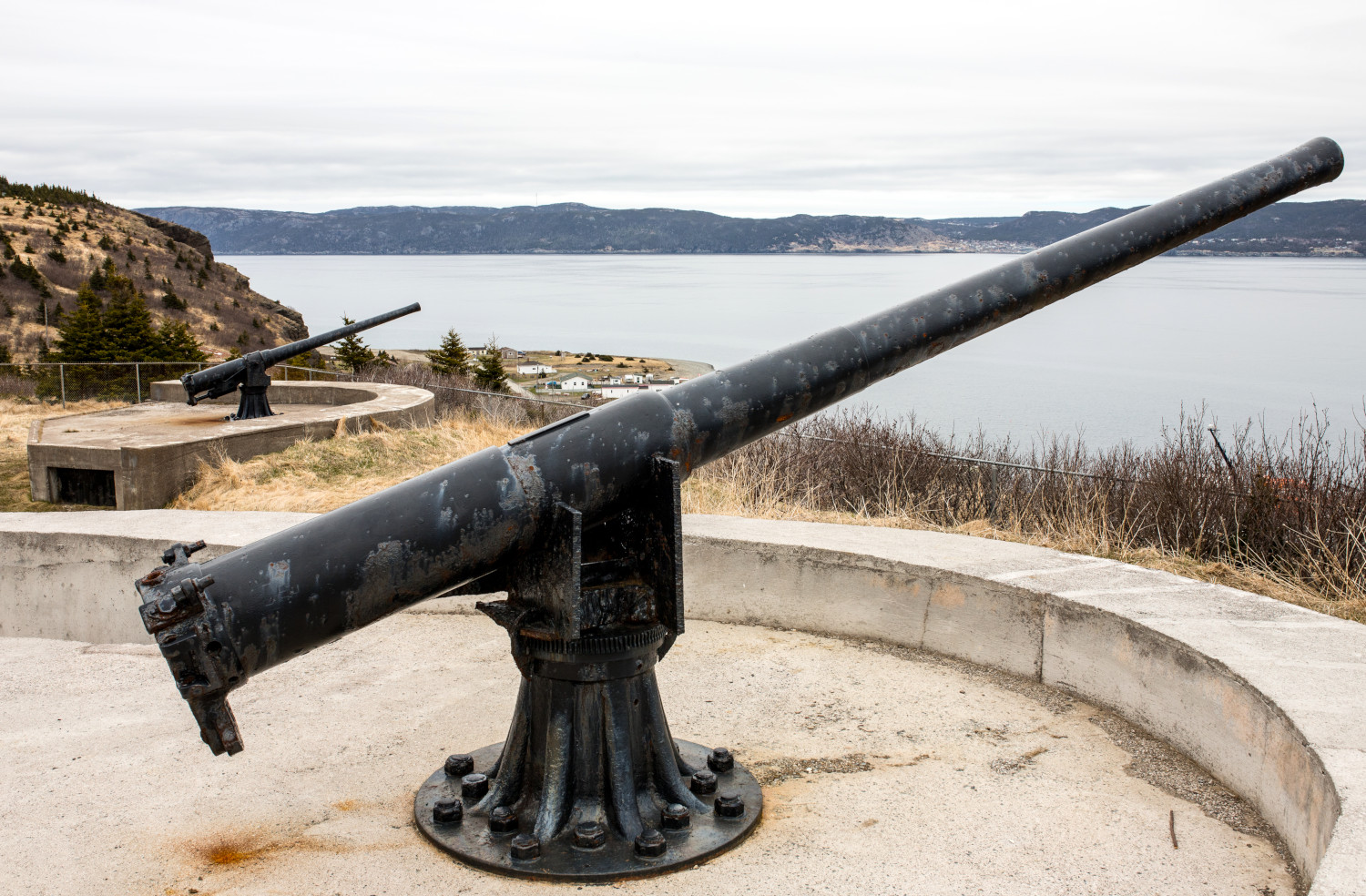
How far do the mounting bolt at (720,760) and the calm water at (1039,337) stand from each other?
465cm

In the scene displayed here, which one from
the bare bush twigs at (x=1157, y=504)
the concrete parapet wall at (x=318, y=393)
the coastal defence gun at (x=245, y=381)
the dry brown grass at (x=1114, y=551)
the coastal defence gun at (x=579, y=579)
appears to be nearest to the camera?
the coastal defence gun at (x=579, y=579)

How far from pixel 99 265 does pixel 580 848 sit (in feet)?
151

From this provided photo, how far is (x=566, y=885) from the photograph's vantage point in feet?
8.98

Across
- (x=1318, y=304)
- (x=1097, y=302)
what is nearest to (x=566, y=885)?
(x=1318, y=304)

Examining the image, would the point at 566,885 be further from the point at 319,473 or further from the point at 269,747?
the point at 319,473

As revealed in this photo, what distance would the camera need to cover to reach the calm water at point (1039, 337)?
3388 cm

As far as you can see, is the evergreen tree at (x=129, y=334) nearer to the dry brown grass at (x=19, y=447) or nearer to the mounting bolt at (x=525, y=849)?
the dry brown grass at (x=19, y=447)

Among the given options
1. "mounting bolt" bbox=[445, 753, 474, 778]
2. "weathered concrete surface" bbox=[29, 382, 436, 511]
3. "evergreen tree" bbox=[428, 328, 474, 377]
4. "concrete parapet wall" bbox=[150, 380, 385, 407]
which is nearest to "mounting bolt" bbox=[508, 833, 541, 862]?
"mounting bolt" bbox=[445, 753, 474, 778]

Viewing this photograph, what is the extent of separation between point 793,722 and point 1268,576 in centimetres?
266

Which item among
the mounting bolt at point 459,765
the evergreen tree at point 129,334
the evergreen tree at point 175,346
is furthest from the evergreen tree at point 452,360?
the mounting bolt at point 459,765

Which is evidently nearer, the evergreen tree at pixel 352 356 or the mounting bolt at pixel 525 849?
the mounting bolt at pixel 525 849

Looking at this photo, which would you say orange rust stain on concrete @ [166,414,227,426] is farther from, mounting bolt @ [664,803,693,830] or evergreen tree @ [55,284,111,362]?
evergreen tree @ [55,284,111,362]

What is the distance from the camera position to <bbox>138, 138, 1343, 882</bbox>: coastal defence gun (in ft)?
7.75

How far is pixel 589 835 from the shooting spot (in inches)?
110
